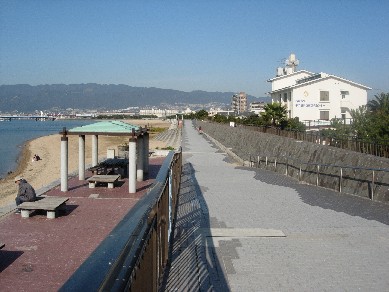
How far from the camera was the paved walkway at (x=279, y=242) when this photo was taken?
5.28 metres

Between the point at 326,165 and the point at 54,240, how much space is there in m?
8.11

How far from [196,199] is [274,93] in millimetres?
40793

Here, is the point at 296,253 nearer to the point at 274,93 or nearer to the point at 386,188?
the point at 386,188

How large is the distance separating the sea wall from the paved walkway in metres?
0.55

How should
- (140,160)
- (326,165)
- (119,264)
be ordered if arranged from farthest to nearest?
(140,160) < (326,165) < (119,264)

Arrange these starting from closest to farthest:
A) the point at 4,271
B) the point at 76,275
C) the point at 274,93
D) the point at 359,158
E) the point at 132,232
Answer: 1. the point at 76,275
2. the point at 132,232
3. the point at 4,271
4. the point at 359,158
5. the point at 274,93

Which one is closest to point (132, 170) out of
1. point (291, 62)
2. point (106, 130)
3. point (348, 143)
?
point (106, 130)

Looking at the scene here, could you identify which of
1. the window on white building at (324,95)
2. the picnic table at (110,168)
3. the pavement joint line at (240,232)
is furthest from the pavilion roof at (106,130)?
the window on white building at (324,95)

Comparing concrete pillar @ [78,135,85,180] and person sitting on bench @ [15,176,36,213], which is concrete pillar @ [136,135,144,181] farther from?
person sitting on bench @ [15,176,36,213]

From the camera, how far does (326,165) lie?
12.7 meters

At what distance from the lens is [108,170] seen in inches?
571

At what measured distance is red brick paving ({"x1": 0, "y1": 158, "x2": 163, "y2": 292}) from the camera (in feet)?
19.4

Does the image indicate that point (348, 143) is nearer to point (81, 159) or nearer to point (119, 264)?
point (81, 159)

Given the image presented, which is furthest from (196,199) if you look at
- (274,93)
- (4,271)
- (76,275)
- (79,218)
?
(274,93)
